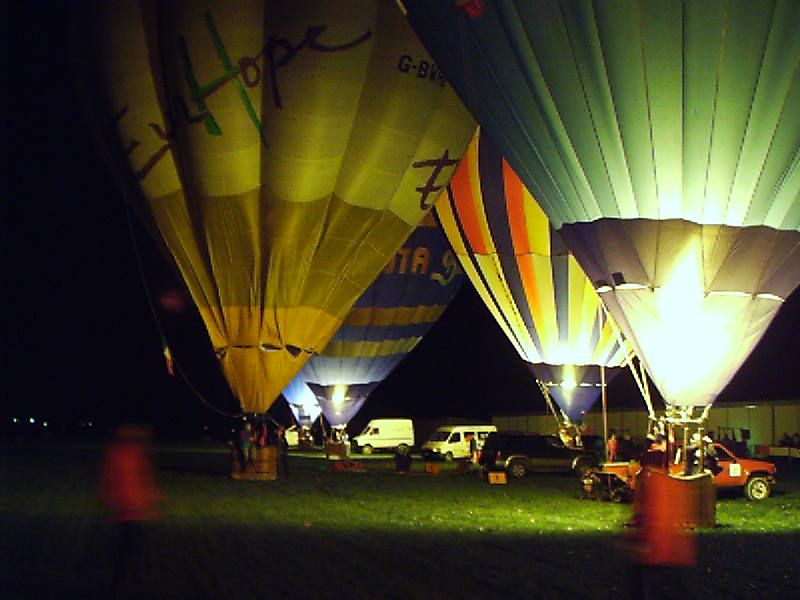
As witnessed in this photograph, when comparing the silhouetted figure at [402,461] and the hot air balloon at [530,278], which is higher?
the hot air balloon at [530,278]

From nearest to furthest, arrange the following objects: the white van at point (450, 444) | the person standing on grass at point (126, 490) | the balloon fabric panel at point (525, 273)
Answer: the person standing on grass at point (126, 490), the balloon fabric panel at point (525, 273), the white van at point (450, 444)

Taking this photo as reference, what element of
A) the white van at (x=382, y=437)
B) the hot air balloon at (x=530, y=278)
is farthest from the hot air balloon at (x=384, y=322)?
the white van at (x=382, y=437)

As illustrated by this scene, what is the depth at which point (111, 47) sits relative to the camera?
1592 centimetres

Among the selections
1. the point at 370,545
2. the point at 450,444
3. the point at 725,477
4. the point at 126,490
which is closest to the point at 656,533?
the point at 126,490

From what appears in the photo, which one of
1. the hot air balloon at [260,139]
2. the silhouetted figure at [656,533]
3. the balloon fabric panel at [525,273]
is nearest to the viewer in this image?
the silhouetted figure at [656,533]

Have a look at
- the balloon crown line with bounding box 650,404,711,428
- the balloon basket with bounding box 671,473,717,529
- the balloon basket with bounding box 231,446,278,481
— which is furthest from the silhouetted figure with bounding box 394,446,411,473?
the balloon crown line with bounding box 650,404,711,428

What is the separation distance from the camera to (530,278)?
72.0 ft

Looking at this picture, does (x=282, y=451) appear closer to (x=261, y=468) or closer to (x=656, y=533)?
(x=261, y=468)

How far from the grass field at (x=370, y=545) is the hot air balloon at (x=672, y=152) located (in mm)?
2431

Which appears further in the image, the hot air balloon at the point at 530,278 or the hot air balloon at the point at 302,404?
the hot air balloon at the point at 302,404

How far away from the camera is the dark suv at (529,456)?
20562mm

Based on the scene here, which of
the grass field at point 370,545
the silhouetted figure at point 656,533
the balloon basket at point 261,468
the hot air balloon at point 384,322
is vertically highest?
the hot air balloon at point 384,322

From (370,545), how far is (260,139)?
7.99 metres

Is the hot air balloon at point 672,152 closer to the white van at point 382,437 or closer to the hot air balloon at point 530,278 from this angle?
the hot air balloon at point 530,278
